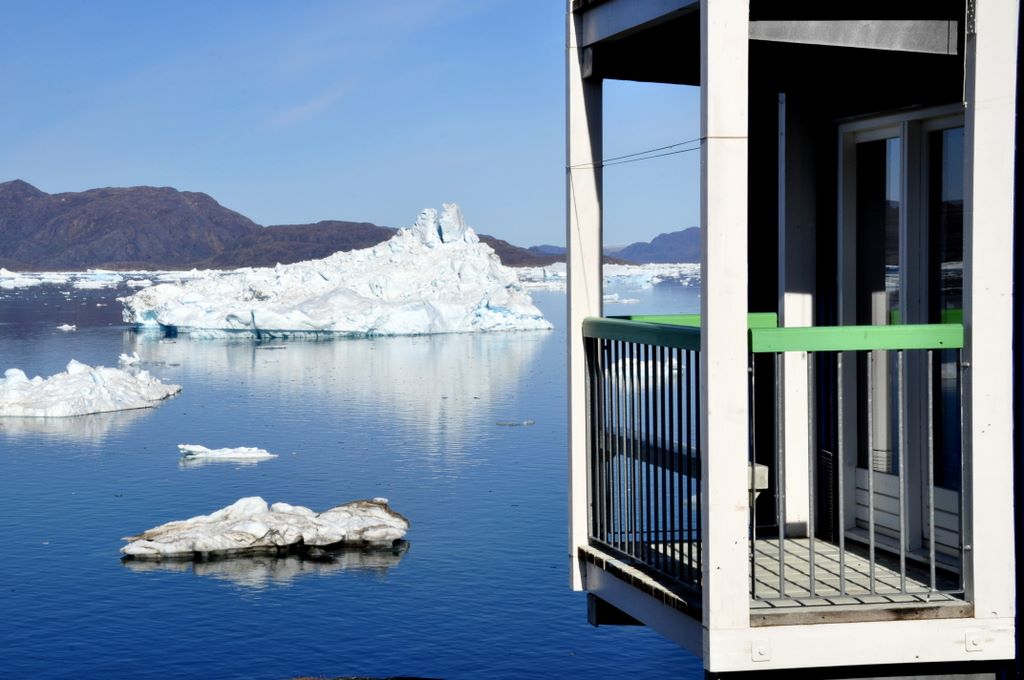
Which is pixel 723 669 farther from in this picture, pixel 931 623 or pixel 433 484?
pixel 433 484

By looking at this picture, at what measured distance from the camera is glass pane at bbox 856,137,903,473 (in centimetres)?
606

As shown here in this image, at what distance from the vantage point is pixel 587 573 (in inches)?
243

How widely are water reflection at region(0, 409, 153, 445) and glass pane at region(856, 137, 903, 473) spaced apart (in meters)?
40.8

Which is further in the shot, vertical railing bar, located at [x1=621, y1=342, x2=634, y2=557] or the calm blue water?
the calm blue water

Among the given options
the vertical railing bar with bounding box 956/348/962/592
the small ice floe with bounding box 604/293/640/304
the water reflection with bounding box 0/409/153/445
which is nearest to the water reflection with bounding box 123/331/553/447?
the water reflection with bounding box 0/409/153/445

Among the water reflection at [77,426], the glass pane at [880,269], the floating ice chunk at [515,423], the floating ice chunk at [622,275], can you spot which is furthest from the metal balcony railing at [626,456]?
the floating ice chunk at [622,275]

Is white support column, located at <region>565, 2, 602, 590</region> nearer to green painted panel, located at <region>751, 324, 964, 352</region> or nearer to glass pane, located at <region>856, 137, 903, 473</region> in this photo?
glass pane, located at <region>856, 137, 903, 473</region>

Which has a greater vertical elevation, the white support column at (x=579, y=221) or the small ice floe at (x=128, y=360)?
the white support column at (x=579, y=221)

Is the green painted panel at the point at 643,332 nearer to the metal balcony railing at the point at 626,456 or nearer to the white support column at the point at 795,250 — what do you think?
the metal balcony railing at the point at 626,456

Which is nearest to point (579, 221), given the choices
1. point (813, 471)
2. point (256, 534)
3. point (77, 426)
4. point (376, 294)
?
point (813, 471)

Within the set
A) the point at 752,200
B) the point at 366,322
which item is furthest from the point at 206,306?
the point at 752,200

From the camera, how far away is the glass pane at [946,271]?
18.2ft

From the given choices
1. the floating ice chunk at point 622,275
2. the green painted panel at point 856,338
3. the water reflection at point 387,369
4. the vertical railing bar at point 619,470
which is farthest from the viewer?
the floating ice chunk at point 622,275

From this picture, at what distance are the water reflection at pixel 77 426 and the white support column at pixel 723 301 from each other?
137ft
